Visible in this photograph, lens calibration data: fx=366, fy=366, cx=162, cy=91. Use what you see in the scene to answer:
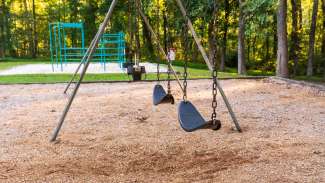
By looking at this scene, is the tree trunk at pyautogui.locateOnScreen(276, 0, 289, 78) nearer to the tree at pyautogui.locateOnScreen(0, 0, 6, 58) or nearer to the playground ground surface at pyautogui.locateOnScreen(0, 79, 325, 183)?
the playground ground surface at pyautogui.locateOnScreen(0, 79, 325, 183)

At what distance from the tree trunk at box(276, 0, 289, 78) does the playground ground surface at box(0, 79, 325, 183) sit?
3.50 meters

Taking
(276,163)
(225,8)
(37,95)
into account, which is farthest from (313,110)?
(225,8)

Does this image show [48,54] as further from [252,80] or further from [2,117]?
[2,117]

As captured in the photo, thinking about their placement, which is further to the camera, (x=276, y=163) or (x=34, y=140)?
(x=34, y=140)

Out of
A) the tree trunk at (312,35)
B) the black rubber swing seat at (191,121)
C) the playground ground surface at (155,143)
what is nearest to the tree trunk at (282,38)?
the playground ground surface at (155,143)

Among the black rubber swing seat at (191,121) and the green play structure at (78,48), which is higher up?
the green play structure at (78,48)

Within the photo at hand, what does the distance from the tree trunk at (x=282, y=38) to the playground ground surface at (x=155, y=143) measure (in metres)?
3.50

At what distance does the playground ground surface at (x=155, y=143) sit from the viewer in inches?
111

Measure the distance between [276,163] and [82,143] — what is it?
1.93 m

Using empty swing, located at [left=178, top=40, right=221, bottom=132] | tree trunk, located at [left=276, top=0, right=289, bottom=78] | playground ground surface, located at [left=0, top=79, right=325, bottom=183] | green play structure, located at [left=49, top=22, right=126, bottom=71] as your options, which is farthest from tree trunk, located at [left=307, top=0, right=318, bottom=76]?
empty swing, located at [left=178, top=40, right=221, bottom=132]

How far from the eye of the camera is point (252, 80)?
9688mm

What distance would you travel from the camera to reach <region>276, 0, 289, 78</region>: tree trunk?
31.7 feet

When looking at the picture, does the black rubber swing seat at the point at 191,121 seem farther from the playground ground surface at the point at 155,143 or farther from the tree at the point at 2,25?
the tree at the point at 2,25

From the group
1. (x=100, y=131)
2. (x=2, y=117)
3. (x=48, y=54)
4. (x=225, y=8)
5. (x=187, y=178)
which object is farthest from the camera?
(x=48, y=54)
